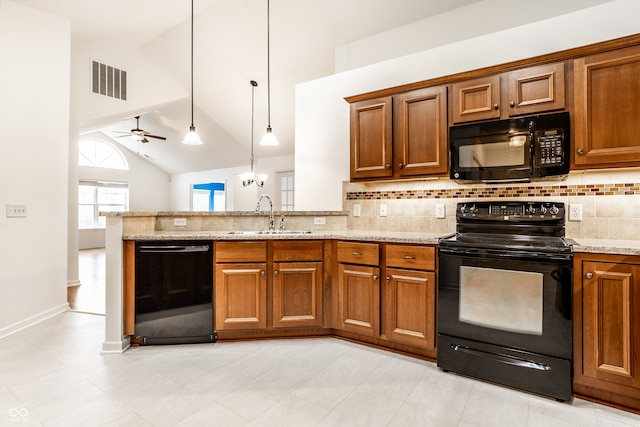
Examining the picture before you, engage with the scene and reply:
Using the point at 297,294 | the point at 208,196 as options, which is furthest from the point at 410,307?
the point at 208,196

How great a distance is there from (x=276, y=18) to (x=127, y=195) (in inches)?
338

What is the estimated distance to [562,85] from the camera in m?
2.20

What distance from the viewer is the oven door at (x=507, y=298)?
1.91 metres

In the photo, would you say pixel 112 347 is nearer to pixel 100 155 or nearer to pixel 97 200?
pixel 97 200

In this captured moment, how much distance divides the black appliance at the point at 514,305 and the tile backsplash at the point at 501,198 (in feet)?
0.59

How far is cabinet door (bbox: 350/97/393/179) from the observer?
9.43 ft

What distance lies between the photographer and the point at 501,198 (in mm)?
2680

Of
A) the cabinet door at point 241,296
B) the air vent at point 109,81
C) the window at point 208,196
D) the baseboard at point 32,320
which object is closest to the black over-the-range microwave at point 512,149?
the cabinet door at point 241,296

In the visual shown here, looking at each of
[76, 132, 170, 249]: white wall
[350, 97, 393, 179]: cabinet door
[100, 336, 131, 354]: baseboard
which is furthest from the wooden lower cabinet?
[76, 132, 170, 249]: white wall

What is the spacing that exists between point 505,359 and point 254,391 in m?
1.58

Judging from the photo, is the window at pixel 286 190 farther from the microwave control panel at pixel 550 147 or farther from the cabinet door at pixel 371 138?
the microwave control panel at pixel 550 147

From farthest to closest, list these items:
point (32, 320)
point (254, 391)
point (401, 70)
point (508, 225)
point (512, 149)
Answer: point (401, 70)
point (32, 320)
point (508, 225)
point (512, 149)
point (254, 391)

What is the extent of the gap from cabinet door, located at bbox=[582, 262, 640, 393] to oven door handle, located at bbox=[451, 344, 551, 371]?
0.22m

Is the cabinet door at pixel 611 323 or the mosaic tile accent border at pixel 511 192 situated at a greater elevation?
the mosaic tile accent border at pixel 511 192
